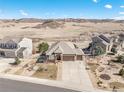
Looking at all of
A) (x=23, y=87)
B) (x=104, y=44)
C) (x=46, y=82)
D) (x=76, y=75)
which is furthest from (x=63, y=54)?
(x=23, y=87)

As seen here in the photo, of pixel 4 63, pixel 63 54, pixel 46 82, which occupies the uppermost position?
pixel 63 54

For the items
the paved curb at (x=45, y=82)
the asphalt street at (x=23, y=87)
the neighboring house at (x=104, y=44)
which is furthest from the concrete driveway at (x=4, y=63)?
the neighboring house at (x=104, y=44)

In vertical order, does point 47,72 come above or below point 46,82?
above

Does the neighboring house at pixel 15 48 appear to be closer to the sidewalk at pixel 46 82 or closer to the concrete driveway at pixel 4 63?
the concrete driveway at pixel 4 63

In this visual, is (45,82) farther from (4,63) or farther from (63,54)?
(4,63)

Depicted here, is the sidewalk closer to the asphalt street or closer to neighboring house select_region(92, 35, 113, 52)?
the asphalt street

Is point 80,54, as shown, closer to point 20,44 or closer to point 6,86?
point 20,44

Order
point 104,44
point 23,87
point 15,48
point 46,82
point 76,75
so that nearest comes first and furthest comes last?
1. point 23,87
2. point 46,82
3. point 76,75
4. point 15,48
5. point 104,44

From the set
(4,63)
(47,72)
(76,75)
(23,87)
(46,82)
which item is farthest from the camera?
(4,63)
